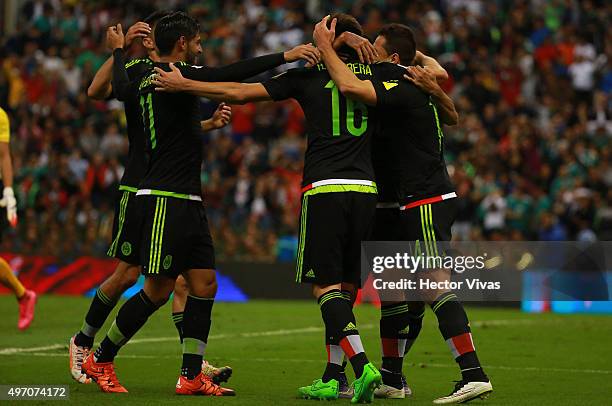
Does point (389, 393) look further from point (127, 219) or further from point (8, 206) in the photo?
point (8, 206)

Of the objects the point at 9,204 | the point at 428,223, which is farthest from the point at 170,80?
the point at 9,204

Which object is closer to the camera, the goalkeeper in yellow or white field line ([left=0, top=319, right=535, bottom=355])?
white field line ([left=0, top=319, right=535, bottom=355])

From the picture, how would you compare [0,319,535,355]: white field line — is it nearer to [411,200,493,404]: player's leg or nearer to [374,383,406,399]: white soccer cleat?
[374,383,406,399]: white soccer cleat

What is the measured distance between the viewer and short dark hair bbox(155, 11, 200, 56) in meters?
8.73

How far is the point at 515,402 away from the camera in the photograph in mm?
Result: 8438

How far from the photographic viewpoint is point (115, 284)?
9531 millimetres

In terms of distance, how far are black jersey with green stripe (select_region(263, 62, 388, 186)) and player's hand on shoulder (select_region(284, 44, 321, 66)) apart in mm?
61

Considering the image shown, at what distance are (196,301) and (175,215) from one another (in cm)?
65

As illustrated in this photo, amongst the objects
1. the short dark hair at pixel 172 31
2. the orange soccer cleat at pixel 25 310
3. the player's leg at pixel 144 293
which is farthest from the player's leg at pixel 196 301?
the orange soccer cleat at pixel 25 310

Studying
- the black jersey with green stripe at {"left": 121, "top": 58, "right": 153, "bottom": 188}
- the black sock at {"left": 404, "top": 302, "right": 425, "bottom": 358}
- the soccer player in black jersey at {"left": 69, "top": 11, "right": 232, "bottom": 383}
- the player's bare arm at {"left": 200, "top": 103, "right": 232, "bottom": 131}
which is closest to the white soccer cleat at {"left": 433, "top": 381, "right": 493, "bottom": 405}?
the black sock at {"left": 404, "top": 302, "right": 425, "bottom": 358}

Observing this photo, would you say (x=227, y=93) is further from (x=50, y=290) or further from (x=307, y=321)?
(x=50, y=290)

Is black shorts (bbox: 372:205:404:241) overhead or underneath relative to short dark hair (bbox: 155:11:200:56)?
underneath

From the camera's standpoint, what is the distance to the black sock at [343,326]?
798 cm

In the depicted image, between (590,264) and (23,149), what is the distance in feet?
41.2
